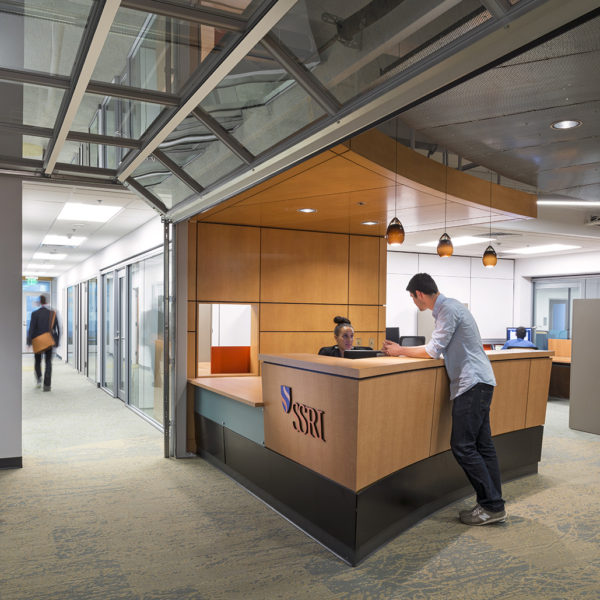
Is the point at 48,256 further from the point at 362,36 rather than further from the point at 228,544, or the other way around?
the point at 362,36

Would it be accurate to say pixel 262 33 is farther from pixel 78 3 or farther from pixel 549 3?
pixel 549 3

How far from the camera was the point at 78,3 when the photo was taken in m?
2.57

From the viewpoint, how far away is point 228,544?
3.95 metres

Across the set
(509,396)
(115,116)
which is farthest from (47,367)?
(509,396)

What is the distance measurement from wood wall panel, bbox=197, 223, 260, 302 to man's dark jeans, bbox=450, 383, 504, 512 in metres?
3.22

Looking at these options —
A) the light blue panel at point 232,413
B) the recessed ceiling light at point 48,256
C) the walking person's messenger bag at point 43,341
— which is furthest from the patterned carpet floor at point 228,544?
the recessed ceiling light at point 48,256

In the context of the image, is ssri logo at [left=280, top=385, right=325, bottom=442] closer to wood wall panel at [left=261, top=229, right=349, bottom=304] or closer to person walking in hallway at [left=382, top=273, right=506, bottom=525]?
person walking in hallway at [left=382, top=273, right=506, bottom=525]

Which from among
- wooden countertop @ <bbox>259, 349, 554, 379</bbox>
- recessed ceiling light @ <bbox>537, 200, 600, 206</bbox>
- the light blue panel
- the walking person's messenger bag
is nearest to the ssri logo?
wooden countertop @ <bbox>259, 349, 554, 379</bbox>

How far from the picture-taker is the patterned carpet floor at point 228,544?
3336 mm

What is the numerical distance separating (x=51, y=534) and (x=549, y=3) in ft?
14.4

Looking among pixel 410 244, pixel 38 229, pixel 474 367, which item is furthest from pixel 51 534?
pixel 410 244

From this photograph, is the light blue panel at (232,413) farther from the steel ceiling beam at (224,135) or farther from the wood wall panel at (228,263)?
the steel ceiling beam at (224,135)

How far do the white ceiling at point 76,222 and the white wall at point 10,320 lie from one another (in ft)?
2.54

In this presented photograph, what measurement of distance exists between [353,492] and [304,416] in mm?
688
